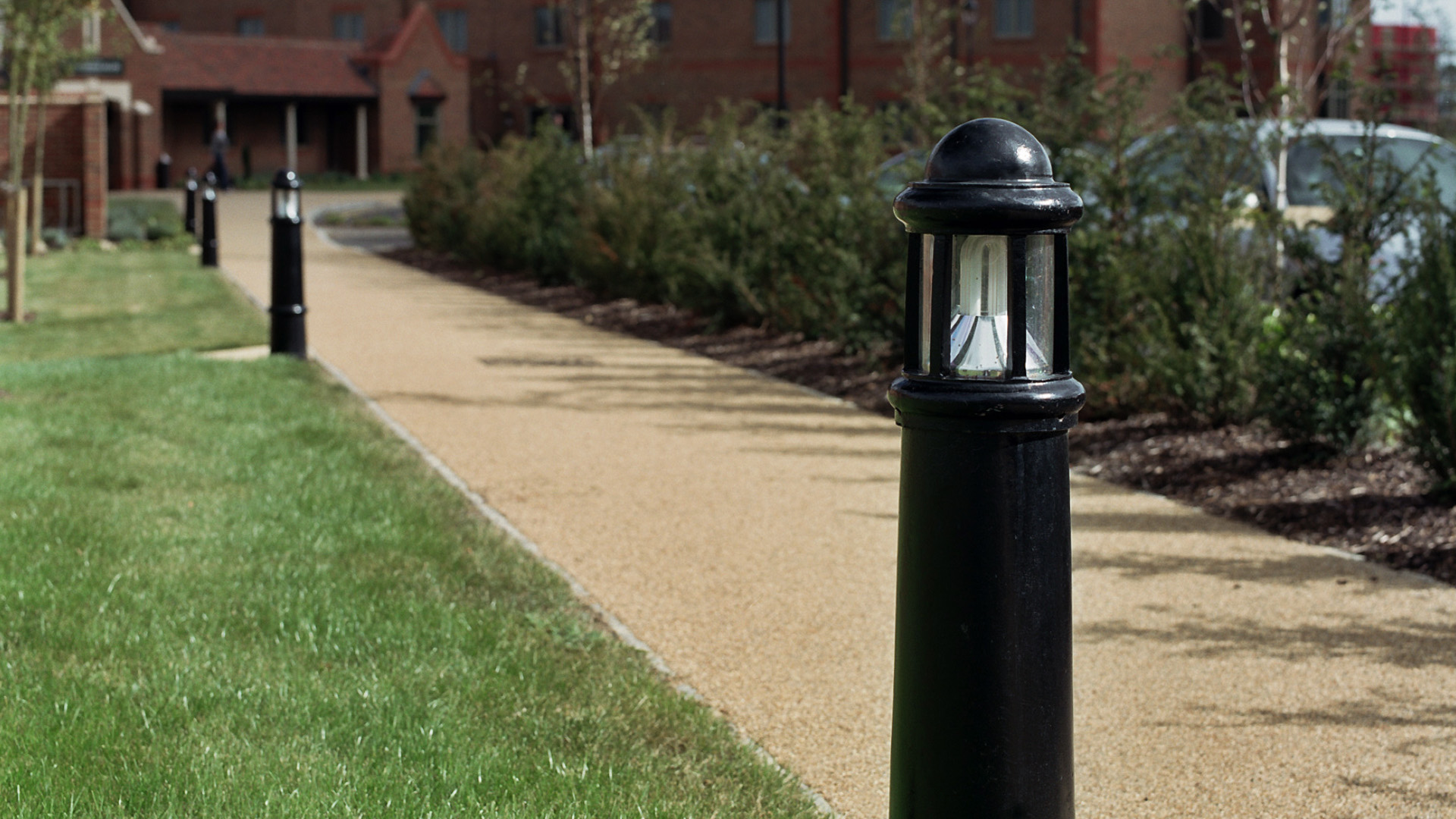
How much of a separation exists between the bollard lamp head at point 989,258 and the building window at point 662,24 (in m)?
47.8

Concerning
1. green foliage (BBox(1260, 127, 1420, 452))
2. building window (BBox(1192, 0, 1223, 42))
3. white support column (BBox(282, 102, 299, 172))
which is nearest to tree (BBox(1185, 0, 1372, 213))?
green foliage (BBox(1260, 127, 1420, 452))

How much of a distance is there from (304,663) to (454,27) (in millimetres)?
54834

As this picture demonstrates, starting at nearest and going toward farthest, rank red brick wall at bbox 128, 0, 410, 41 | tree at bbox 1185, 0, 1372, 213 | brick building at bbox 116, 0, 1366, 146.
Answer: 1. tree at bbox 1185, 0, 1372, 213
2. brick building at bbox 116, 0, 1366, 146
3. red brick wall at bbox 128, 0, 410, 41

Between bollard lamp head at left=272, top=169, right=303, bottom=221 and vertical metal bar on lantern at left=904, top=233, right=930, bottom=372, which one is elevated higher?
bollard lamp head at left=272, top=169, right=303, bottom=221

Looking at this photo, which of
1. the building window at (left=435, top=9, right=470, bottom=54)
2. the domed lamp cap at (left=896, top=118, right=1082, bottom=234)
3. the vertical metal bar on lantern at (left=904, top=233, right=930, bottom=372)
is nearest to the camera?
the domed lamp cap at (left=896, top=118, right=1082, bottom=234)

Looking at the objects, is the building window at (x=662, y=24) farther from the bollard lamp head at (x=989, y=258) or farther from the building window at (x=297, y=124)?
the bollard lamp head at (x=989, y=258)

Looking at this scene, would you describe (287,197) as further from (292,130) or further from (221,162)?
(292,130)

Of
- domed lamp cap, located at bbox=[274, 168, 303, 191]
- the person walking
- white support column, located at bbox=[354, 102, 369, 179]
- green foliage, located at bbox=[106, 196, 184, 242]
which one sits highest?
white support column, located at bbox=[354, 102, 369, 179]

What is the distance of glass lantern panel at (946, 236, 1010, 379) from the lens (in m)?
2.32

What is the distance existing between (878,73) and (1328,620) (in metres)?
41.1

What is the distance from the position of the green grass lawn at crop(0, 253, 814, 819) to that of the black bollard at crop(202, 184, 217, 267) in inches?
533

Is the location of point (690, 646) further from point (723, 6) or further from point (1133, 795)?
point (723, 6)

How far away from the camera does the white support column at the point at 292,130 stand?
4953 centimetres

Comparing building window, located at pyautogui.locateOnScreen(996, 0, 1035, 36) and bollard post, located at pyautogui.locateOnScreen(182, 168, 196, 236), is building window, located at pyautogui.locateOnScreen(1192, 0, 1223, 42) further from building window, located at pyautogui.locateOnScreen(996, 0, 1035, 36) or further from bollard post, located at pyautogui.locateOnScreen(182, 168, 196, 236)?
bollard post, located at pyautogui.locateOnScreen(182, 168, 196, 236)
